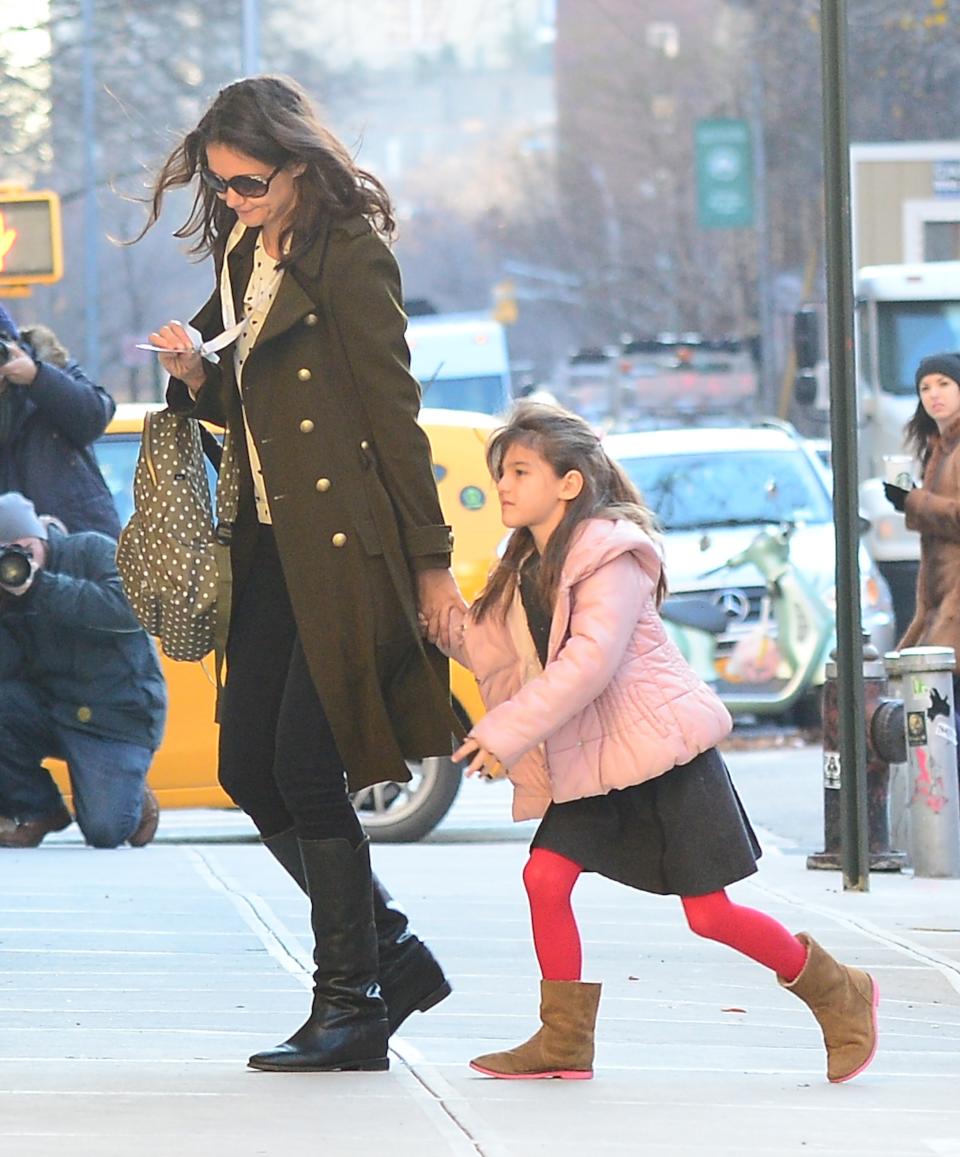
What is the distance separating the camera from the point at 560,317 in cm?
7731

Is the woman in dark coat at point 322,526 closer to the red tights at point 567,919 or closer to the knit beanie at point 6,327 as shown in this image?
the red tights at point 567,919

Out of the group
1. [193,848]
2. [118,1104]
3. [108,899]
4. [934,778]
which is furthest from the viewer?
[193,848]

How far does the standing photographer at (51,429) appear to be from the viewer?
8.84 m

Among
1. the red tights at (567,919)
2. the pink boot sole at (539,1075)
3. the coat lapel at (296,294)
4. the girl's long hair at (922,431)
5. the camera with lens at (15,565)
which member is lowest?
the pink boot sole at (539,1075)

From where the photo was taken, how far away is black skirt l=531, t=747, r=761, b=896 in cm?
489

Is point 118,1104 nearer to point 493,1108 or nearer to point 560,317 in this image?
point 493,1108

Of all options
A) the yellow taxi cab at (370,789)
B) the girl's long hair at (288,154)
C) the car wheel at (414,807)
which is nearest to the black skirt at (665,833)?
the girl's long hair at (288,154)

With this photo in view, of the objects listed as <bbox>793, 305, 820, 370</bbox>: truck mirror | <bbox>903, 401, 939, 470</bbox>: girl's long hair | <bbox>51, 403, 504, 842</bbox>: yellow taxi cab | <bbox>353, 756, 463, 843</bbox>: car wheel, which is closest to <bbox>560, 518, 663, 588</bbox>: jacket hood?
<bbox>903, 401, 939, 470</bbox>: girl's long hair

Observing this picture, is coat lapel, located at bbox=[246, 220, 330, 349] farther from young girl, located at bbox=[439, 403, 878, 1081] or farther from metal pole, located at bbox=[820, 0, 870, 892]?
metal pole, located at bbox=[820, 0, 870, 892]

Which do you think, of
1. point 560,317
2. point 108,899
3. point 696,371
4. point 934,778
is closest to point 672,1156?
point 108,899

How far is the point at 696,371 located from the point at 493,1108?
30866mm

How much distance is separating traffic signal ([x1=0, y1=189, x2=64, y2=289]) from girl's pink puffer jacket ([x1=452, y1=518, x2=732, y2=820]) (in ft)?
37.4

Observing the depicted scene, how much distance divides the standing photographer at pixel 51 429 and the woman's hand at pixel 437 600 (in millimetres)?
4114

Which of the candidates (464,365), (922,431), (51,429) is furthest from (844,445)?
(464,365)
